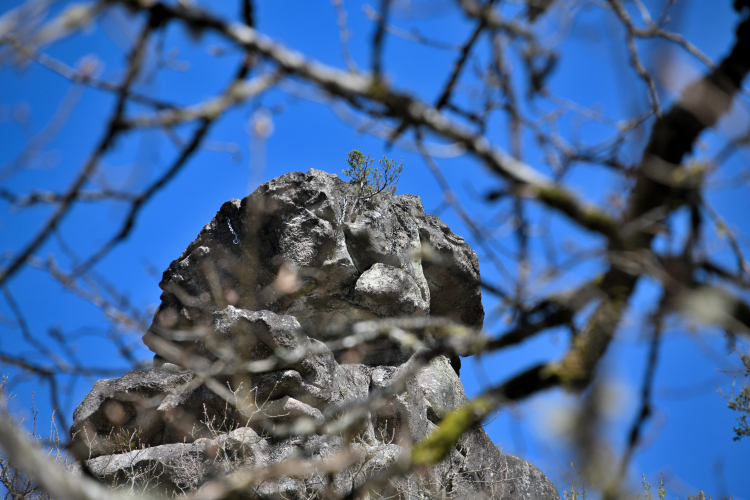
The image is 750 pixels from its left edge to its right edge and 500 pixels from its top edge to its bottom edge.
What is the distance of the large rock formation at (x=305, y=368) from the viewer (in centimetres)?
1048

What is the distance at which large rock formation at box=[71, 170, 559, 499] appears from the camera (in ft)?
34.4

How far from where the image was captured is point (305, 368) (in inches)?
463

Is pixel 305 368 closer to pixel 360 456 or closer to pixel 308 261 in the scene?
pixel 360 456

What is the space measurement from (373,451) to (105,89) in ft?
34.8

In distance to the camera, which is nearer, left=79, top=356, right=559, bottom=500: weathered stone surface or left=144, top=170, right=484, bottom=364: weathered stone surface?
left=79, top=356, right=559, bottom=500: weathered stone surface

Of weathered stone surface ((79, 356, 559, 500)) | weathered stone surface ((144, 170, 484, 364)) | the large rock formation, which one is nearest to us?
weathered stone surface ((79, 356, 559, 500))

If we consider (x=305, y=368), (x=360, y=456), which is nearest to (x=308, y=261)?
(x=305, y=368)

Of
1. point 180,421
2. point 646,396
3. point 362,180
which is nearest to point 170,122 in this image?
point 646,396

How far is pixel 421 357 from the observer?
7.77 ft

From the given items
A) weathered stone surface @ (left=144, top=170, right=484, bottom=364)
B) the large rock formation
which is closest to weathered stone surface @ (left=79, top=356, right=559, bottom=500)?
the large rock formation

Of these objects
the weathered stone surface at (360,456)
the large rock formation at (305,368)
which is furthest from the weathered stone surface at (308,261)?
the weathered stone surface at (360,456)

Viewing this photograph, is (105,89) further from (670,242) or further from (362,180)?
(362,180)

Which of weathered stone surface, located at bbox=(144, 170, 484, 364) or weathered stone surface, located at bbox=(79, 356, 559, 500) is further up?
weathered stone surface, located at bbox=(144, 170, 484, 364)

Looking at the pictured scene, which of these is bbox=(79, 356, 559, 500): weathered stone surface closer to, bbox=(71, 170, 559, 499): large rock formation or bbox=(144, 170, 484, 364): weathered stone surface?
bbox=(71, 170, 559, 499): large rock formation
